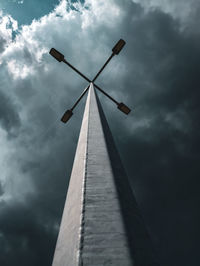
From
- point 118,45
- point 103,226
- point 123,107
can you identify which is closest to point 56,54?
point 118,45

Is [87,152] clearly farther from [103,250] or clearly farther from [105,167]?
[103,250]

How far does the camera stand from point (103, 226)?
5.74 feet

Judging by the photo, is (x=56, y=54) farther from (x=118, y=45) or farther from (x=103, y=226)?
(x=103, y=226)

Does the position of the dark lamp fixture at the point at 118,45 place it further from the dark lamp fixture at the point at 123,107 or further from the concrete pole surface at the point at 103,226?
the concrete pole surface at the point at 103,226

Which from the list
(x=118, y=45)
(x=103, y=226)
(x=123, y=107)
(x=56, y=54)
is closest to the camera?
(x=103, y=226)

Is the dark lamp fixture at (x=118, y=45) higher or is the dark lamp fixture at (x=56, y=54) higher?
Answer: the dark lamp fixture at (x=118, y=45)

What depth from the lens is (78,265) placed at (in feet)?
4.77

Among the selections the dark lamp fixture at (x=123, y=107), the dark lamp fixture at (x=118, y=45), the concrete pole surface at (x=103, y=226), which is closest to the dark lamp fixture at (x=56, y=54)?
the dark lamp fixture at (x=118, y=45)

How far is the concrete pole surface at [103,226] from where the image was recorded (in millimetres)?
1516

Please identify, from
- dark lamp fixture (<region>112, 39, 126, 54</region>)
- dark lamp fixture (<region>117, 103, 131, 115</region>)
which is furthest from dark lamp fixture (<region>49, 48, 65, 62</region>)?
dark lamp fixture (<region>117, 103, 131, 115</region>)

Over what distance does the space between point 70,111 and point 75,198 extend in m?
7.32

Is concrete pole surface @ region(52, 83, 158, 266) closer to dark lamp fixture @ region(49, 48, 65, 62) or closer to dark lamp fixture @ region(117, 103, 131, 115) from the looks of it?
dark lamp fixture @ region(117, 103, 131, 115)

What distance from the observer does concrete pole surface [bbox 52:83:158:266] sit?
1516 millimetres

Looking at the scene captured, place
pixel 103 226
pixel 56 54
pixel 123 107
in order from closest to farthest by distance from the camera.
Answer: pixel 103 226 → pixel 56 54 → pixel 123 107
